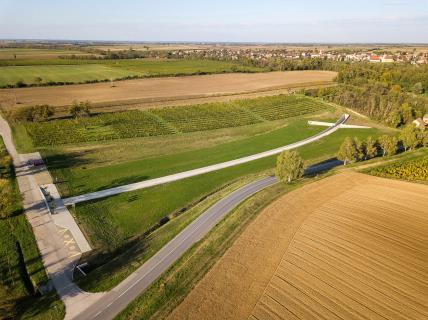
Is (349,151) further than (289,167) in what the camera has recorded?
Yes

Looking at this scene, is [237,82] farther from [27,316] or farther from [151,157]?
[27,316]

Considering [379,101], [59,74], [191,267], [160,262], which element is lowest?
[160,262]

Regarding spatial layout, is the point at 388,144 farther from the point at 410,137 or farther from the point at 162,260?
the point at 162,260

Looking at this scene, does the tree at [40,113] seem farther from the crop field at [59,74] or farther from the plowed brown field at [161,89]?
the crop field at [59,74]

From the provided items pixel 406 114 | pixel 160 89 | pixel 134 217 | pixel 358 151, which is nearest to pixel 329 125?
pixel 406 114

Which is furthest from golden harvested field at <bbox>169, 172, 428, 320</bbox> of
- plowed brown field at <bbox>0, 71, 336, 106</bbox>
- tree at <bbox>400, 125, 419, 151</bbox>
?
plowed brown field at <bbox>0, 71, 336, 106</bbox>

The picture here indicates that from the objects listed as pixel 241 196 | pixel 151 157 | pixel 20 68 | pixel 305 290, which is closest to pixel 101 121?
pixel 151 157

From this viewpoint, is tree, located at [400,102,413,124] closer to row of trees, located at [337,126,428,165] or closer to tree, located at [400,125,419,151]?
row of trees, located at [337,126,428,165]
